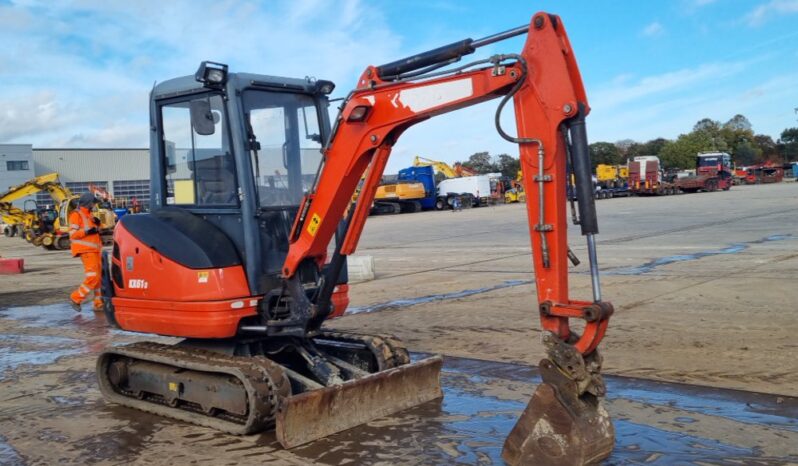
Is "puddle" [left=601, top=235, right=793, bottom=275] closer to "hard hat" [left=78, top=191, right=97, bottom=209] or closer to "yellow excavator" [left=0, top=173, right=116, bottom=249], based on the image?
"hard hat" [left=78, top=191, right=97, bottom=209]

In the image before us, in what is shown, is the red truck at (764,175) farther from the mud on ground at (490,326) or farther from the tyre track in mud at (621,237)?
the mud on ground at (490,326)

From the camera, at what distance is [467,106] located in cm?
503

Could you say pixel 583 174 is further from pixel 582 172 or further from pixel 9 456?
pixel 9 456

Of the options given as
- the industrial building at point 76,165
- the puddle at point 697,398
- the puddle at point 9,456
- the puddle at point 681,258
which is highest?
the industrial building at point 76,165

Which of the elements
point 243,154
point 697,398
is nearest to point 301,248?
point 243,154

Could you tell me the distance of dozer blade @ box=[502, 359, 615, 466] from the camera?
4.32m

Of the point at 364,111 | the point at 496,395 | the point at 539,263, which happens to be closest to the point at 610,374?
the point at 496,395

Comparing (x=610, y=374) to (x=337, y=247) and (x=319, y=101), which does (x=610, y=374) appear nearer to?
(x=337, y=247)

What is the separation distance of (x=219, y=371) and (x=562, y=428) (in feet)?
8.68

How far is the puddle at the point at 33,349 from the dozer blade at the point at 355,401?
4.41 metres

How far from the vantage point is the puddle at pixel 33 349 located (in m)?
8.79

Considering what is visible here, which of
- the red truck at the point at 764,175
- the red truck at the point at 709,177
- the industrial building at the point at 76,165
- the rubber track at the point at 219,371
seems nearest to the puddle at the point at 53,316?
the rubber track at the point at 219,371

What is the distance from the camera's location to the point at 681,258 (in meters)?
15.2

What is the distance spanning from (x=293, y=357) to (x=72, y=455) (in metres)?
1.91
